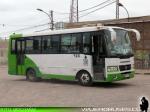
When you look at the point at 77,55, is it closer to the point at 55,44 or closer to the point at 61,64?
the point at 61,64

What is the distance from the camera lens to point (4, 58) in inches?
2293

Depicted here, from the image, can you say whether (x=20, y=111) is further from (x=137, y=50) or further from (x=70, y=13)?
(x=70, y=13)

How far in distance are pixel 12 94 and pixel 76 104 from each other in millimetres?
4394

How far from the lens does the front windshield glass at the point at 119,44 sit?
19172 millimetres

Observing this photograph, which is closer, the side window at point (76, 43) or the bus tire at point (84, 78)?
the bus tire at point (84, 78)

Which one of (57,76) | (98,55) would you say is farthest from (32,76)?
(98,55)

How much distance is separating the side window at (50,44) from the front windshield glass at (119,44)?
3.50 meters

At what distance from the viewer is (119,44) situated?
64.4 ft

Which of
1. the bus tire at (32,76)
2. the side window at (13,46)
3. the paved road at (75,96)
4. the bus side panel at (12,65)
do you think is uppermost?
the side window at (13,46)

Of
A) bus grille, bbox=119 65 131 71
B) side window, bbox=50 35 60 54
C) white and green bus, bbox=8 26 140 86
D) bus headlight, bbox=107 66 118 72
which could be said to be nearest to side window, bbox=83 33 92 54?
white and green bus, bbox=8 26 140 86

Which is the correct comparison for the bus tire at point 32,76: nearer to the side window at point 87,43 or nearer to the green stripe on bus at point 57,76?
the green stripe on bus at point 57,76

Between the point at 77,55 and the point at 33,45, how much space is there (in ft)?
12.6

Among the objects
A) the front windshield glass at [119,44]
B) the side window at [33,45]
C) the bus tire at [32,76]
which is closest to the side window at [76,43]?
the front windshield glass at [119,44]

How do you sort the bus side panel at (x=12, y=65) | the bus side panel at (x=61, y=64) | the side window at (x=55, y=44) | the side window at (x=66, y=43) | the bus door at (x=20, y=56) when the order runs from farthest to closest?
the bus side panel at (x=12, y=65), the bus door at (x=20, y=56), the side window at (x=55, y=44), the side window at (x=66, y=43), the bus side panel at (x=61, y=64)
